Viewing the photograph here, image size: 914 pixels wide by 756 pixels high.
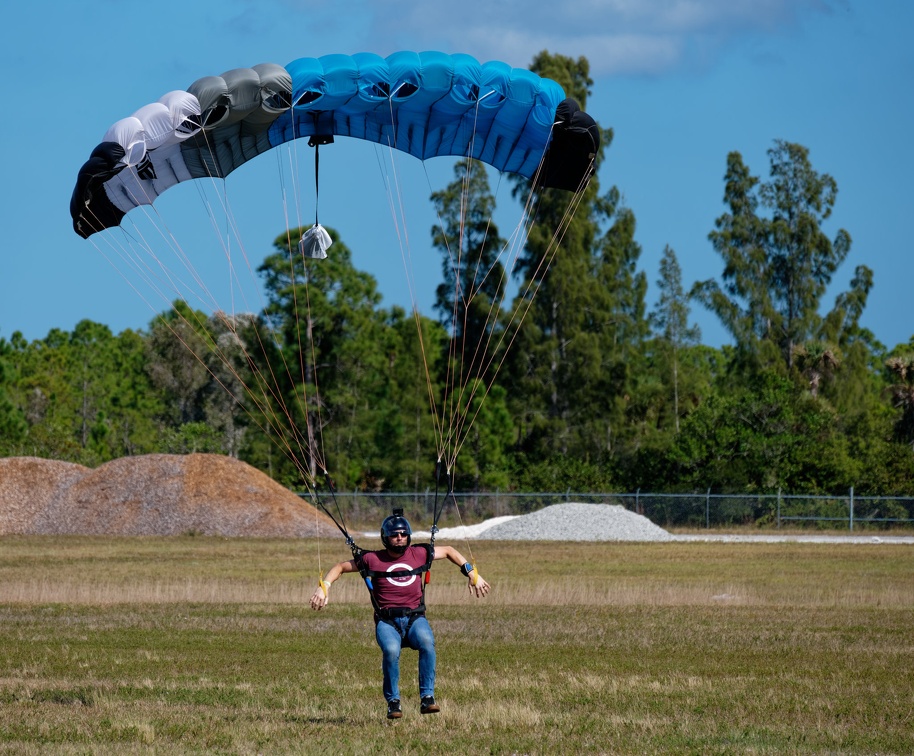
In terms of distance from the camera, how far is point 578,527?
4628 cm

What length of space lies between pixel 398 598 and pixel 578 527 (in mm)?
35257

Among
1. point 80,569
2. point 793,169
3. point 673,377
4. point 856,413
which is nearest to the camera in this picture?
point 80,569

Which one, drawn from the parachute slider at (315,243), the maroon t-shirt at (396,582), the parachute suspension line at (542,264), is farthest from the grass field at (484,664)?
the parachute slider at (315,243)

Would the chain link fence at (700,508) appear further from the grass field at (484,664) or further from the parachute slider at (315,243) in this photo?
the parachute slider at (315,243)

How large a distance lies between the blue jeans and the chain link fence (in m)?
38.5

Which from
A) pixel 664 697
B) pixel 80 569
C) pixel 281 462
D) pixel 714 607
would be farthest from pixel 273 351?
pixel 664 697

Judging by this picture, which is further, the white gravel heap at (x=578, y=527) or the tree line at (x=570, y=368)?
the tree line at (x=570, y=368)

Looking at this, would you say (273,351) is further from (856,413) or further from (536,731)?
(536,731)

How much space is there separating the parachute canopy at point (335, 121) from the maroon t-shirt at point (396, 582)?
7011 mm

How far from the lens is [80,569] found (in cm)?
3209

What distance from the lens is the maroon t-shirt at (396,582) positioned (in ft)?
37.7

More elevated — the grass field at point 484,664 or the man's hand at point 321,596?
the man's hand at point 321,596

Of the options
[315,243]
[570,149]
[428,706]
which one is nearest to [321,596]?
[428,706]

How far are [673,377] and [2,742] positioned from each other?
72.0 m
